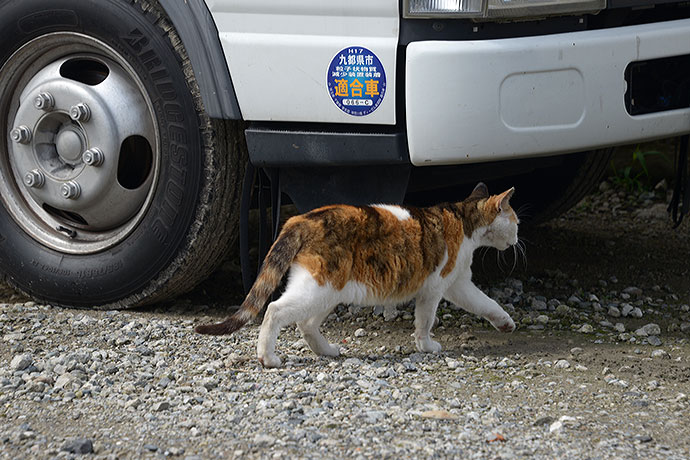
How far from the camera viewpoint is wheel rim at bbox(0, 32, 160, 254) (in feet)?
14.0

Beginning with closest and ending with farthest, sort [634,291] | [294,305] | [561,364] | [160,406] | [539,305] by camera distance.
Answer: [160,406], [294,305], [561,364], [539,305], [634,291]

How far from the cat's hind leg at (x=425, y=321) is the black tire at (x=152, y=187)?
91 centimetres

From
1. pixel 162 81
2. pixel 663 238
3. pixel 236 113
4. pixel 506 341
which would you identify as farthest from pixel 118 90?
pixel 663 238

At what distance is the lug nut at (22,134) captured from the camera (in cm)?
439

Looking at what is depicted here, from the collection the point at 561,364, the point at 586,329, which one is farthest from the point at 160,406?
the point at 586,329

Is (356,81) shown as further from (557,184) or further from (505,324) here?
(557,184)

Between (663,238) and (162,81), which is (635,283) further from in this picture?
(162,81)

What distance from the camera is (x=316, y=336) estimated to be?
12.7 ft

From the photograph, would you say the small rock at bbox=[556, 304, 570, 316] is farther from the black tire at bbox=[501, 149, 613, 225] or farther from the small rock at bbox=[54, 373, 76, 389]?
the small rock at bbox=[54, 373, 76, 389]

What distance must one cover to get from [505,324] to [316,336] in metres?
0.82

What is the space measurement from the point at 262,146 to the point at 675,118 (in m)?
1.63

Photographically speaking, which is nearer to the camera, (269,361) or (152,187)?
(269,361)

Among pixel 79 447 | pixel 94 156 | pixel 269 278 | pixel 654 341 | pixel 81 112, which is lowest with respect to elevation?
pixel 654 341

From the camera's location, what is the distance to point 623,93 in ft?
12.6
